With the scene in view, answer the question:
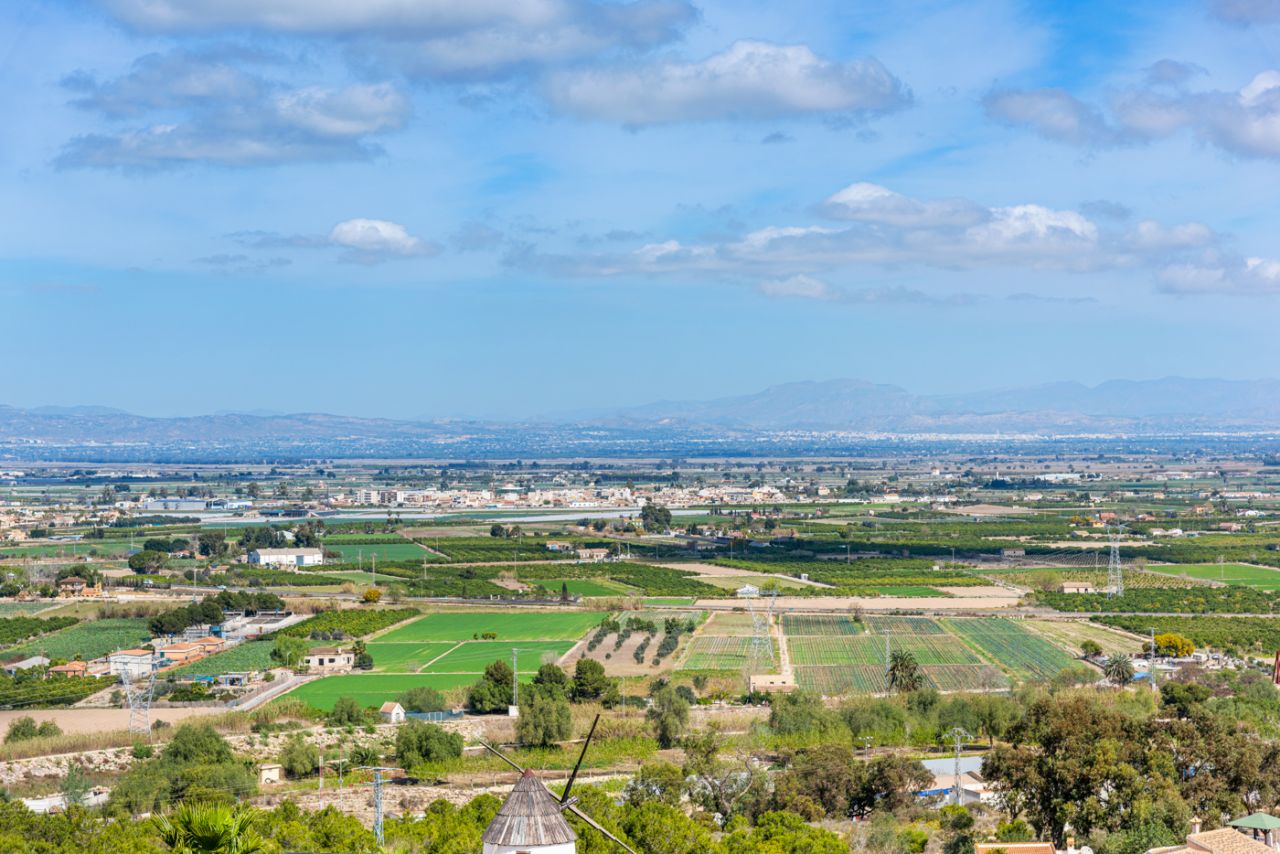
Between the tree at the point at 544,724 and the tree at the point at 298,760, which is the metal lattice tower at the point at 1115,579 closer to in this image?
the tree at the point at 544,724

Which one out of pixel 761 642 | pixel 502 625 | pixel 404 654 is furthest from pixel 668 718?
pixel 502 625

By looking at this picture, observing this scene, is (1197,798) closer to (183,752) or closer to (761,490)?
(183,752)

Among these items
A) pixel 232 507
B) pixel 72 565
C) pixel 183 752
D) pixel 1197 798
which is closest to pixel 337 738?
pixel 183 752

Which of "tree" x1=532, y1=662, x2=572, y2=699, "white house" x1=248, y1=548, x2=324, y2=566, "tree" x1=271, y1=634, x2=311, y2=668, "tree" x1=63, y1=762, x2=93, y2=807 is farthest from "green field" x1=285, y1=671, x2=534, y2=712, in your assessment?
"white house" x1=248, y1=548, x2=324, y2=566

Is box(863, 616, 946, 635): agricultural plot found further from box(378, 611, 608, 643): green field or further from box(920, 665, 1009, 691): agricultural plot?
box(378, 611, 608, 643): green field

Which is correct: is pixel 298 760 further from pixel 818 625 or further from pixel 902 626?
pixel 902 626

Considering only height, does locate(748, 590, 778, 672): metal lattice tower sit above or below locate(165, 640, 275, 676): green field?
above
